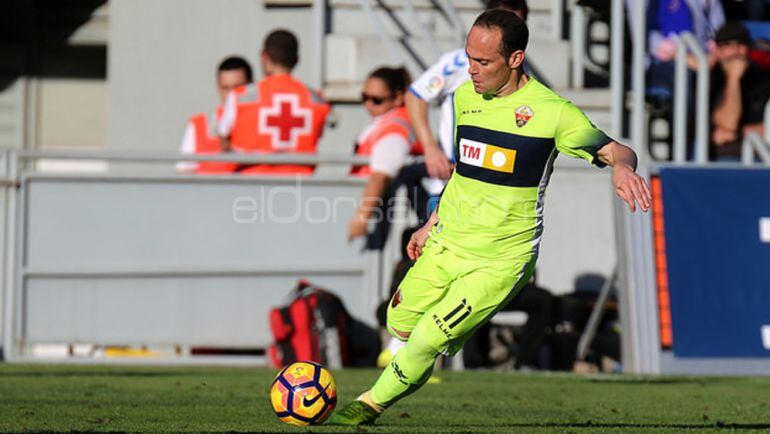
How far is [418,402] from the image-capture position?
30.3 ft

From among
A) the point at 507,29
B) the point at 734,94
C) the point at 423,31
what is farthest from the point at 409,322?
the point at 734,94

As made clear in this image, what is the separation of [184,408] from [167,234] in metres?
4.83

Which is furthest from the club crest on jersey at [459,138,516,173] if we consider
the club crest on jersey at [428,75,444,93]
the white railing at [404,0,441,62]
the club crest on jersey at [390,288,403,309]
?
the white railing at [404,0,441,62]

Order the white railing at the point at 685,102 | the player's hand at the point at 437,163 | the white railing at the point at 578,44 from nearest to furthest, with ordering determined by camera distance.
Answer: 1. the player's hand at the point at 437,163
2. the white railing at the point at 685,102
3. the white railing at the point at 578,44

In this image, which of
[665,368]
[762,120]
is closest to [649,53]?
[762,120]

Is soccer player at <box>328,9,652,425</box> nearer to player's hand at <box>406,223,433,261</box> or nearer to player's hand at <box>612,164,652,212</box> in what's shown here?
player's hand at <box>406,223,433,261</box>

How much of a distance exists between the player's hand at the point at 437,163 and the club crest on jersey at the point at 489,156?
10.1 feet

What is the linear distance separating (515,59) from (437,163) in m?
3.36

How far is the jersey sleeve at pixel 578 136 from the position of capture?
22.9 feet

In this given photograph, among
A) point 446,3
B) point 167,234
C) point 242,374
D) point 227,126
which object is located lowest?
point 242,374

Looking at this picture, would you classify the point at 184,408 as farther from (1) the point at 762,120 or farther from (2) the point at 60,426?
(1) the point at 762,120

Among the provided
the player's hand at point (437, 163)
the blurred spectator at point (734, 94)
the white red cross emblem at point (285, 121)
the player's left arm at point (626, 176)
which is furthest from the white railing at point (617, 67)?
the player's left arm at point (626, 176)

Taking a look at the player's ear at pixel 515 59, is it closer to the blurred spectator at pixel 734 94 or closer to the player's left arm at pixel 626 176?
the player's left arm at pixel 626 176

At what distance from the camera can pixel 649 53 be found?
1572 cm
